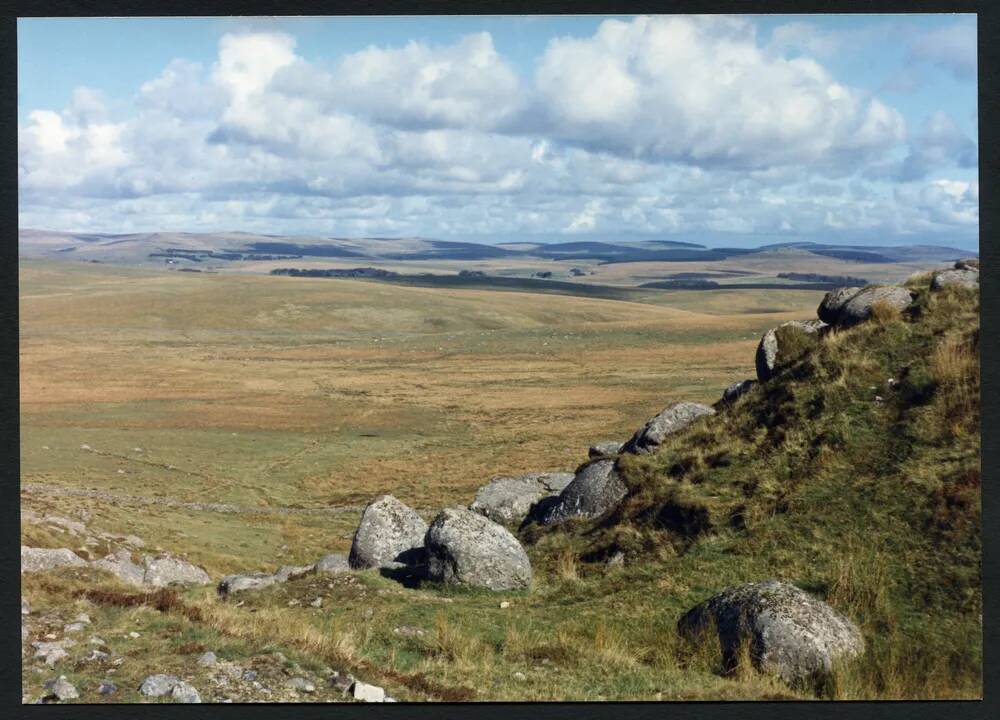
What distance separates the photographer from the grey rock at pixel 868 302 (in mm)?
22578

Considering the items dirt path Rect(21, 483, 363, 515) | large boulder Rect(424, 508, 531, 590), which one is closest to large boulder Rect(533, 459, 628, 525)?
large boulder Rect(424, 508, 531, 590)

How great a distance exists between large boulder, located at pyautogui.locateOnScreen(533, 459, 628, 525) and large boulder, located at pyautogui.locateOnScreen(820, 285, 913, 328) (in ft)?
25.5

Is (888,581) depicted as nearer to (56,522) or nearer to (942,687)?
(942,687)

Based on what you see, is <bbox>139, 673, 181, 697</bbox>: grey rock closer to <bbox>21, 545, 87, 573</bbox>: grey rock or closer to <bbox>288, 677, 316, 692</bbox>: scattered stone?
<bbox>288, 677, 316, 692</bbox>: scattered stone

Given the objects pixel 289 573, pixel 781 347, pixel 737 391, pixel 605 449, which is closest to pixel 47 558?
pixel 289 573

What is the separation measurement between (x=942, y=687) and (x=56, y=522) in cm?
2351

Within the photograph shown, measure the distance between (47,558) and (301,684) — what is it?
1201 cm

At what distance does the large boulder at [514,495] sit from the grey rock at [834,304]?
29.6 feet

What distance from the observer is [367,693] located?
10.8m

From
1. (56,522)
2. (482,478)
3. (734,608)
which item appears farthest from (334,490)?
(734,608)

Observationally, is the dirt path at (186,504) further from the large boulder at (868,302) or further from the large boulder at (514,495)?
the large boulder at (868,302)

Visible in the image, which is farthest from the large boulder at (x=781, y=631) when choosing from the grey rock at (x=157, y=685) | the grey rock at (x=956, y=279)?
the grey rock at (x=956, y=279)

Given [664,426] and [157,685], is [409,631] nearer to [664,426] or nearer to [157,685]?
[157,685]

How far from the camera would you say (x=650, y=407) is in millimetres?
64750
